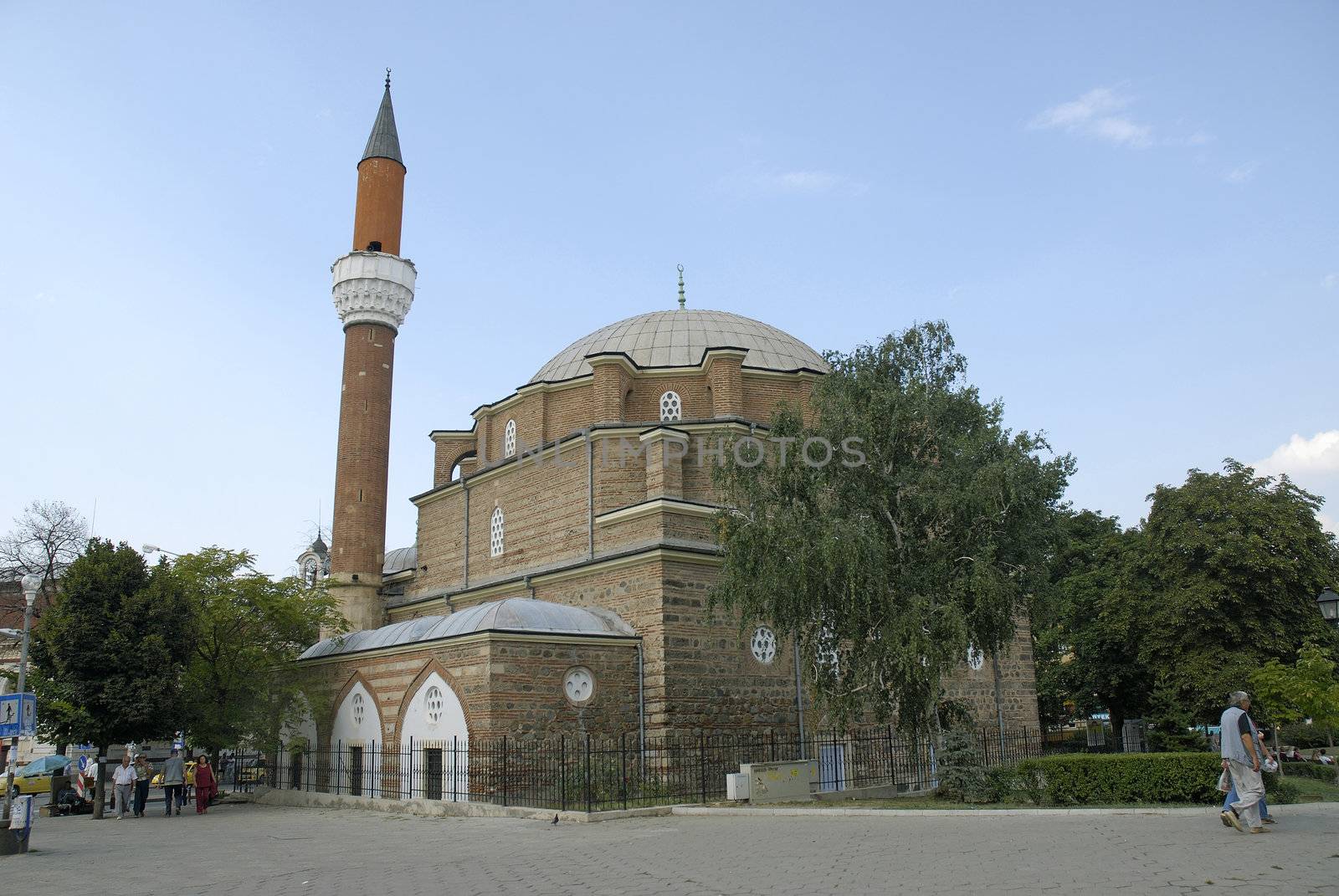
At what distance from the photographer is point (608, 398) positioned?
67.5 ft

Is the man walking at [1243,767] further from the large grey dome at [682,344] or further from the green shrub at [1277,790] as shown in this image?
the large grey dome at [682,344]

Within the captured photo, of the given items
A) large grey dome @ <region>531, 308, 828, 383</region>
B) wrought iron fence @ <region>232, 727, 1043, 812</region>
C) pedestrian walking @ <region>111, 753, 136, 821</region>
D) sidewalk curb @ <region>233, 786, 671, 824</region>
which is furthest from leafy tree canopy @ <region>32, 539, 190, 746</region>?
large grey dome @ <region>531, 308, 828, 383</region>

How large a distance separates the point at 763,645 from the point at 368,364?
1264 cm

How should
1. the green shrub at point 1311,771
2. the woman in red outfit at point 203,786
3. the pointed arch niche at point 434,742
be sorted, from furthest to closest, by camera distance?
the green shrub at point 1311,771 → the woman in red outfit at point 203,786 → the pointed arch niche at point 434,742

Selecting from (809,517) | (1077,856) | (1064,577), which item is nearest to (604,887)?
(1077,856)

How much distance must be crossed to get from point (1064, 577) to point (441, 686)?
22.0 meters

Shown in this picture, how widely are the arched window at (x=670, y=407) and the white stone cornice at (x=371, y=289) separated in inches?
316

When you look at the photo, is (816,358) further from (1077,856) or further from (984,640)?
(1077,856)

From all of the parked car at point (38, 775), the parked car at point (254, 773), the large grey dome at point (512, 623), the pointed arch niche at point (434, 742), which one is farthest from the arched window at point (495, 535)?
the parked car at point (38, 775)

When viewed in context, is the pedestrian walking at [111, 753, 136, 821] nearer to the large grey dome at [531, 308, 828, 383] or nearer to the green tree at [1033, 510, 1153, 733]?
the large grey dome at [531, 308, 828, 383]

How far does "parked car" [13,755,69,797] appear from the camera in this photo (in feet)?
76.3

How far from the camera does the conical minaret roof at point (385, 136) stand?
25.8m

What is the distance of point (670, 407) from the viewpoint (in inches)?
838

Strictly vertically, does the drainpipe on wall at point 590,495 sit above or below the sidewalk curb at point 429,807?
above
